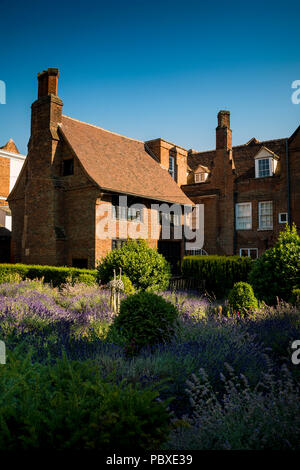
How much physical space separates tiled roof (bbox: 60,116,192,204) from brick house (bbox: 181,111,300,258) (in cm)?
379

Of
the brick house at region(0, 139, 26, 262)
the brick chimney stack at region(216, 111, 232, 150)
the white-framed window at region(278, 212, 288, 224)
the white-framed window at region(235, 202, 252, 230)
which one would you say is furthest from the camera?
the brick house at region(0, 139, 26, 262)

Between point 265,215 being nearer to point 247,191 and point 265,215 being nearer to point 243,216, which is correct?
point 243,216

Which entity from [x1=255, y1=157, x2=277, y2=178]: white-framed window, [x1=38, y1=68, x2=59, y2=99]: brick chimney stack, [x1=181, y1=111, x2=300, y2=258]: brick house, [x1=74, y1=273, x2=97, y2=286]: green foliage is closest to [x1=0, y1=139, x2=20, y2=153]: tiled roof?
[x1=38, y1=68, x2=59, y2=99]: brick chimney stack

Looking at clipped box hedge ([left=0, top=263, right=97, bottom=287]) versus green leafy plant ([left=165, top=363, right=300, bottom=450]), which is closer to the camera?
green leafy plant ([left=165, top=363, right=300, bottom=450])

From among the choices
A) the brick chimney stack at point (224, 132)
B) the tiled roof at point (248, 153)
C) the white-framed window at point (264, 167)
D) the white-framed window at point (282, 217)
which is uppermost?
the brick chimney stack at point (224, 132)

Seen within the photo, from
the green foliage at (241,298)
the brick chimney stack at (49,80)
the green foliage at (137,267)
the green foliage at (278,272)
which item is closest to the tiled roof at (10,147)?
the brick chimney stack at (49,80)

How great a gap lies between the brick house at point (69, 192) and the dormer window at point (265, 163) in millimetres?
7604

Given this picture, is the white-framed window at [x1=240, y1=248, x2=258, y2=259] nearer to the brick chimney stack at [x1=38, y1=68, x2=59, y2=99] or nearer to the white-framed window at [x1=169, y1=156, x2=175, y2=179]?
the white-framed window at [x1=169, y1=156, x2=175, y2=179]

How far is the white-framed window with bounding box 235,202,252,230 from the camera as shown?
26703mm

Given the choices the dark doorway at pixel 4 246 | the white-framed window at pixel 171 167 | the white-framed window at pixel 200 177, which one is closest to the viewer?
the dark doorway at pixel 4 246

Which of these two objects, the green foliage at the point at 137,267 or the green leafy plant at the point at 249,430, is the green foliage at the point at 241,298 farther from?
the green leafy plant at the point at 249,430

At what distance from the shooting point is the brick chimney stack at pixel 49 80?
68.7ft

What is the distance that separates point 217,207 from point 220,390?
24.4 m
